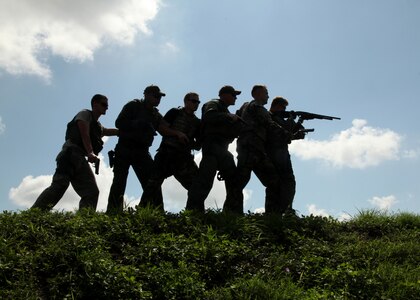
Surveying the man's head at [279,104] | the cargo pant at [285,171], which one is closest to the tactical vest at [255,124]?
the cargo pant at [285,171]

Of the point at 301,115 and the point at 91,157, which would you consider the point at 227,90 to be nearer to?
the point at 301,115

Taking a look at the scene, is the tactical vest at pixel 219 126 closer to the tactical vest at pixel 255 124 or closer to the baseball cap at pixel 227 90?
the baseball cap at pixel 227 90

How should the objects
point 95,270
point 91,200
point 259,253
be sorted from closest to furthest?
point 95,270
point 259,253
point 91,200

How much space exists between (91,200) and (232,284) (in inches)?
125

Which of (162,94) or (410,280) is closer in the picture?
(410,280)

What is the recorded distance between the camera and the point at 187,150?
25.8ft

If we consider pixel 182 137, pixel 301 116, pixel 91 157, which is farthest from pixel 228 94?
pixel 91 157

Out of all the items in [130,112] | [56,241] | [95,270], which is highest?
[130,112]

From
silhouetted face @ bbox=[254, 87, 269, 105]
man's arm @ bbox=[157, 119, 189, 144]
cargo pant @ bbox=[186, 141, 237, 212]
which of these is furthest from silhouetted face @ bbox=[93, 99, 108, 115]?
silhouetted face @ bbox=[254, 87, 269, 105]

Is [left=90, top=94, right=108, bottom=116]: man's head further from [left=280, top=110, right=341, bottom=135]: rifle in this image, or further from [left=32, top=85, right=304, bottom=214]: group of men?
[left=280, top=110, right=341, bottom=135]: rifle

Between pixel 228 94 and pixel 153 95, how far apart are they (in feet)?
3.85

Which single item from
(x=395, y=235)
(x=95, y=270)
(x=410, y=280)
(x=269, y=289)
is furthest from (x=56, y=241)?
(x=395, y=235)

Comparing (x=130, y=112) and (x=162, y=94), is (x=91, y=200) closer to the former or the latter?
(x=130, y=112)

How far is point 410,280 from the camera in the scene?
5508 mm
